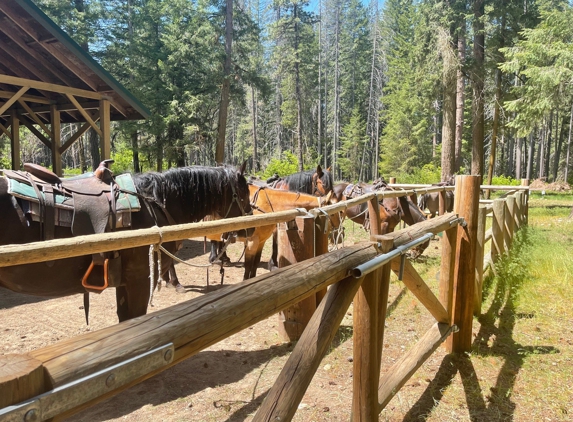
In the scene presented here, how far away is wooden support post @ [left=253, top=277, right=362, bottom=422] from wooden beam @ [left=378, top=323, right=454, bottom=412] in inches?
36.6

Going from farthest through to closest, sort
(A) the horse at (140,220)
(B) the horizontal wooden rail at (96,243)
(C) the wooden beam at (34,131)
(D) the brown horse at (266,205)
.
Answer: (C) the wooden beam at (34,131)
(D) the brown horse at (266,205)
(A) the horse at (140,220)
(B) the horizontal wooden rail at (96,243)

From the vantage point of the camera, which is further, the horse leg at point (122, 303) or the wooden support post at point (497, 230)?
the wooden support post at point (497, 230)

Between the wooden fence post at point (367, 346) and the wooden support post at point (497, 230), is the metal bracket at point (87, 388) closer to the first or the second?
the wooden fence post at point (367, 346)

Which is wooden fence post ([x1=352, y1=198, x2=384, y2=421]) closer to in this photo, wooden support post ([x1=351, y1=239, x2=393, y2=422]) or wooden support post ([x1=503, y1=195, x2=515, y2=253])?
A: wooden support post ([x1=351, y1=239, x2=393, y2=422])

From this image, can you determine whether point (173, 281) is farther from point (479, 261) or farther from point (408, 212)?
point (479, 261)

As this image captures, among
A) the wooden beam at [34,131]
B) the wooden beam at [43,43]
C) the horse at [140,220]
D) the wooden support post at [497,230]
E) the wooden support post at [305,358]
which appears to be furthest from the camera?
the wooden beam at [34,131]

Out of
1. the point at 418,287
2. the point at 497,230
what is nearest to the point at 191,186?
the point at 418,287

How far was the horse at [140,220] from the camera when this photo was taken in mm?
2768

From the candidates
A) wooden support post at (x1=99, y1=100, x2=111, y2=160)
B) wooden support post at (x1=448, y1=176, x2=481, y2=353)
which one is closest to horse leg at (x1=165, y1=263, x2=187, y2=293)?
wooden support post at (x1=99, y1=100, x2=111, y2=160)

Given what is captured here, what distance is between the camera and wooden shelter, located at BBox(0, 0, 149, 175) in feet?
→ 20.6

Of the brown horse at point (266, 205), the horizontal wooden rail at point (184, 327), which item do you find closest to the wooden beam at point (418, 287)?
the horizontal wooden rail at point (184, 327)

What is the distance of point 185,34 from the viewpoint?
67.2ft

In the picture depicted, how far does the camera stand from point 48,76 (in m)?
7.43

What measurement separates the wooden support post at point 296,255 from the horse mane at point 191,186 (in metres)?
0.90
